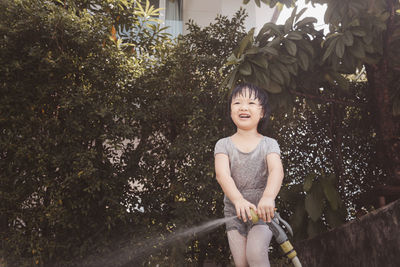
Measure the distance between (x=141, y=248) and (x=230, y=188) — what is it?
2.16 meters

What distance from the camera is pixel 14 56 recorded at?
3.77m

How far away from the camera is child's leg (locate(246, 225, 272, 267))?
2.08 meters

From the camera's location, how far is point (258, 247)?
6.84 ft

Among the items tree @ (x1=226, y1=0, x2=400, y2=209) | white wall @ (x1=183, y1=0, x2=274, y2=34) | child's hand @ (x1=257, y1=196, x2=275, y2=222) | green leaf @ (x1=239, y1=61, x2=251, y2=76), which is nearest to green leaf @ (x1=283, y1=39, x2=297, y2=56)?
tree @ (x1=226, y1=0, x2=400, y2=209)

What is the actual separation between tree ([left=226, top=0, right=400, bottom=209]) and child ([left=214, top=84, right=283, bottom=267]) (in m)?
0.75

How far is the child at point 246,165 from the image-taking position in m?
2.20

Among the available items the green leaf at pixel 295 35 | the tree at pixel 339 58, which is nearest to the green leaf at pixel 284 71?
the tree at pixel 339 58

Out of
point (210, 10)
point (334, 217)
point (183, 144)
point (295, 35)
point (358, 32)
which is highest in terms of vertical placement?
point (210, 10)

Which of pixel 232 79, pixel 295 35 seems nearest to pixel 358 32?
pixel 295 35

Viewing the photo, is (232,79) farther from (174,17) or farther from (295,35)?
(174,17)

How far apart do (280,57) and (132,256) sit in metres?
2.61

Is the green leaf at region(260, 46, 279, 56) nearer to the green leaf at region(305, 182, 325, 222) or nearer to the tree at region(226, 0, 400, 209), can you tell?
the tree at region(226, 0, 400, 209)

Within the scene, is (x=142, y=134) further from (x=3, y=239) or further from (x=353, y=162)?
(x=353, y=162)

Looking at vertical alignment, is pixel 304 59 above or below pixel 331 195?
above
